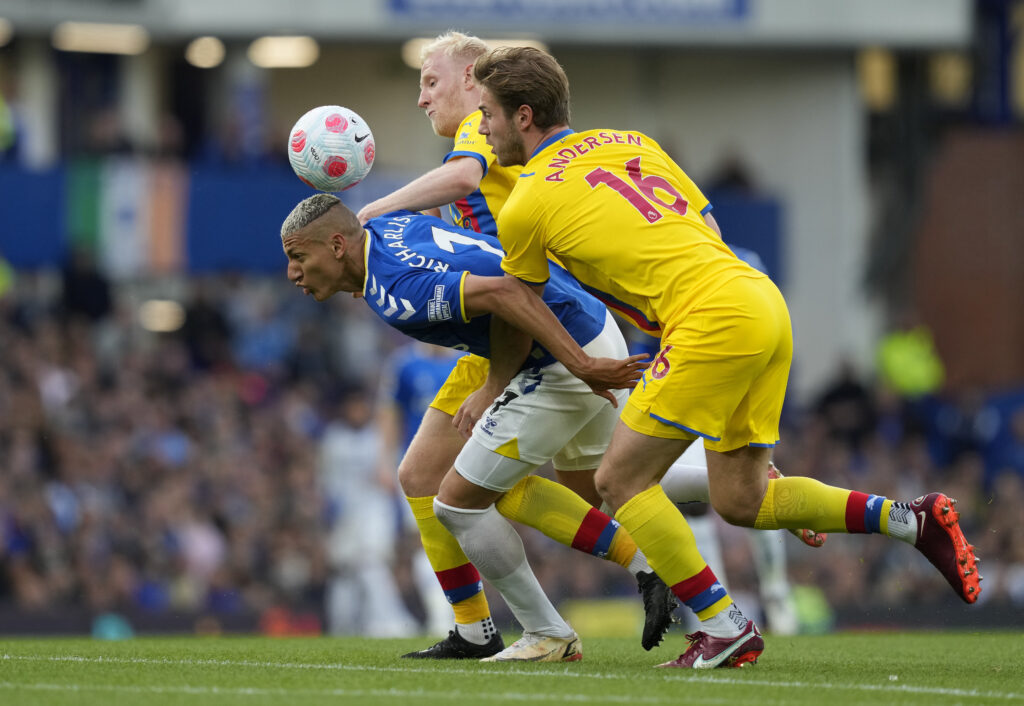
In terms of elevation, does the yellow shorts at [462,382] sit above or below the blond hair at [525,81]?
below

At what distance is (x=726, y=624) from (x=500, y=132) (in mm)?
2011

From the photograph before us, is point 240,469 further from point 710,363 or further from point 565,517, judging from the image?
point 710,363

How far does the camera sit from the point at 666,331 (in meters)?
6.31

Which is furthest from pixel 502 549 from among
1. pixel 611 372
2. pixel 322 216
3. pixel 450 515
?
pixel 322 216

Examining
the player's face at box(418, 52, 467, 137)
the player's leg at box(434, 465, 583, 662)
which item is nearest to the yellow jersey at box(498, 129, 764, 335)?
the player's leg at box(434, 465, 583, 662)

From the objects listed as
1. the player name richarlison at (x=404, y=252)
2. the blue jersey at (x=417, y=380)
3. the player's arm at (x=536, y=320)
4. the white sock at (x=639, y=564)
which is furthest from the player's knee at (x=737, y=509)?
the blue jersey at (x=417, y=380)

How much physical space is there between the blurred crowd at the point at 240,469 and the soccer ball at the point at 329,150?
677 cm

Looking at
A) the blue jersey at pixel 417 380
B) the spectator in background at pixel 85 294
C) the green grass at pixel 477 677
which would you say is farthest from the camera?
the spectator in background at pixel 85 294

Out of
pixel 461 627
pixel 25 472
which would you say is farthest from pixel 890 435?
pixel 461 627

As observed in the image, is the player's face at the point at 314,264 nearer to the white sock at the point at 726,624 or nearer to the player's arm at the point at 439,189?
the player's arm at the point at 439,189

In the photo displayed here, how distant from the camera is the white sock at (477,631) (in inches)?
286

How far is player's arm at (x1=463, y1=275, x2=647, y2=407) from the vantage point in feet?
20.8

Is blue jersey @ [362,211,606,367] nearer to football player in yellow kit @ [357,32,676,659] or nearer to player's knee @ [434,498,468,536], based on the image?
football player in yellow kit @ [357,32,676,659]

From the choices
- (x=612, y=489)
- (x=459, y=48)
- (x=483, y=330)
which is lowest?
(x=612, y=489)
